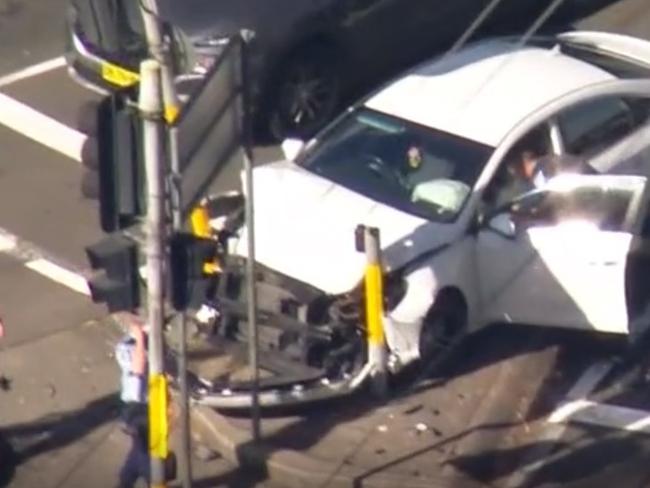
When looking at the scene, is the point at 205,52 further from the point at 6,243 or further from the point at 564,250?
the point at 564,250

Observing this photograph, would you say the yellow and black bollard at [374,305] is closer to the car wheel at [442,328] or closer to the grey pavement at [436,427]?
the grey pavement at [436,427]

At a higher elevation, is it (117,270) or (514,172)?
(514,172)

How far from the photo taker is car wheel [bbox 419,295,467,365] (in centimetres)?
1427

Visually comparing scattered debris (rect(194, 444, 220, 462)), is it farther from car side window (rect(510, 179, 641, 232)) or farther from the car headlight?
the car headlight

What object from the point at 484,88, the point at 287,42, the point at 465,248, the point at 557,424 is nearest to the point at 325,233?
the point at 465,248

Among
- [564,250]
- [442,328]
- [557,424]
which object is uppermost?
A: [564,250]

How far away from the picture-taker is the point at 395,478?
13180mm

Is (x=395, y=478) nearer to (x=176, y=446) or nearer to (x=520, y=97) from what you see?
(x=176, y=446)

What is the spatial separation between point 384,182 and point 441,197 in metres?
0.45

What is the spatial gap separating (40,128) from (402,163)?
5233 millimetres

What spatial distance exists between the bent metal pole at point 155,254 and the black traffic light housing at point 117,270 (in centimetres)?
9

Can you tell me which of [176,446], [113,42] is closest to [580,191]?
[176,446]

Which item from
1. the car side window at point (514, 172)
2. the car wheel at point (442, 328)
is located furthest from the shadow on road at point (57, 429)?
the car side window at point (514, 172)

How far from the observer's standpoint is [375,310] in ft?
44.7
